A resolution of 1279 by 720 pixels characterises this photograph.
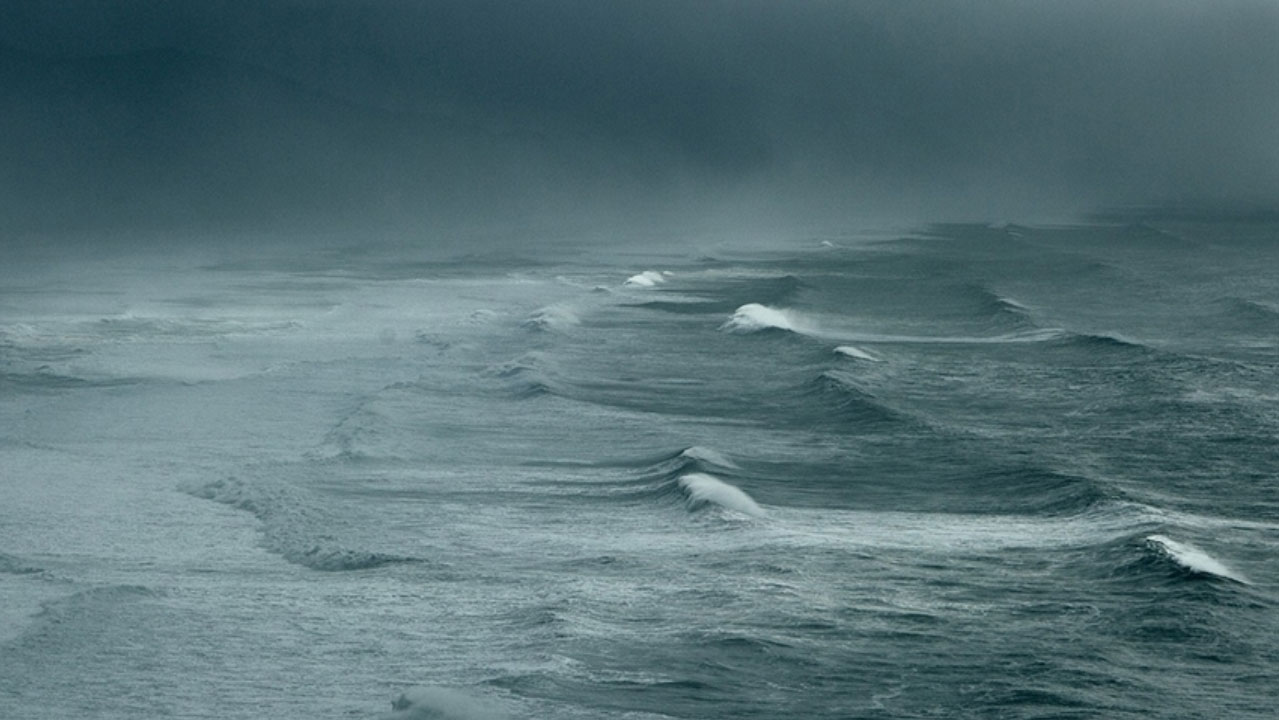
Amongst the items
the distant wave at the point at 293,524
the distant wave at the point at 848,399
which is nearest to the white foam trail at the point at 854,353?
the distant wave at the point at 848,399

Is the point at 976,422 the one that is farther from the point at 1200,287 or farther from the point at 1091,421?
the point at 1200,287

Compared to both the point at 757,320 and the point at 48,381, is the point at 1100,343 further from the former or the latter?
the point at 48,381

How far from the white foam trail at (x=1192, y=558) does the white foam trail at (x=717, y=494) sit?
205 inches

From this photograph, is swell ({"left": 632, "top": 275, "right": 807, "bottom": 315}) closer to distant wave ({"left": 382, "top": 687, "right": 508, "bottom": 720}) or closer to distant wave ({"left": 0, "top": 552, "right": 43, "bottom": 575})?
distant wave ({"left": 0, "top": 552, "right": 43, "bottom": 575})

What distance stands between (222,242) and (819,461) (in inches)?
3128

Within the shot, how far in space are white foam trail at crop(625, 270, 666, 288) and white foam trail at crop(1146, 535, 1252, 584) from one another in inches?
1719

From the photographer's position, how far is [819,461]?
28.4 metres

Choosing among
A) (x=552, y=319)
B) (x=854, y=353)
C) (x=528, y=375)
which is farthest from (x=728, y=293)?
(x=528, y=375)

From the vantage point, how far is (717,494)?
24562 millimetres

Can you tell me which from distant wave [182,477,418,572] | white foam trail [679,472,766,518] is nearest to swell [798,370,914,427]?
white foam trail [679,472,766,518]

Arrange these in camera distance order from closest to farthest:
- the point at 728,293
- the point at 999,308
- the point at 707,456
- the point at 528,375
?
the point at 707,456, the point at 528,375, the point at 999,308, the point at 728,293

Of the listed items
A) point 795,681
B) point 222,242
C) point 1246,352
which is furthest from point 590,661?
point 222,242

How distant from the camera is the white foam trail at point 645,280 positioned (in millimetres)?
64963

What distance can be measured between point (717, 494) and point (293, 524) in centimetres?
559
